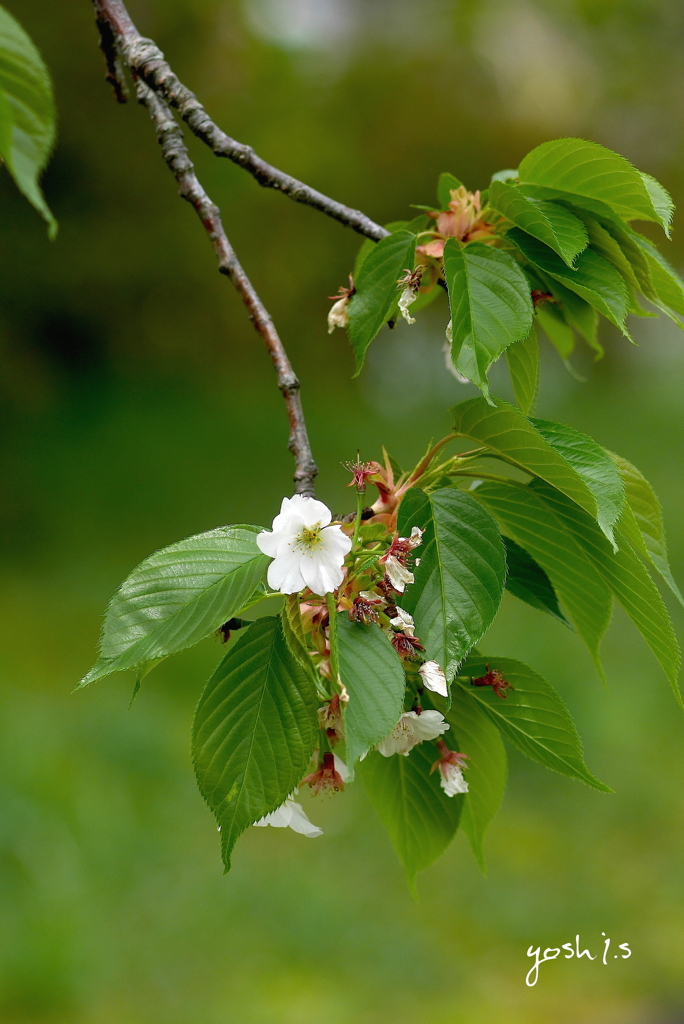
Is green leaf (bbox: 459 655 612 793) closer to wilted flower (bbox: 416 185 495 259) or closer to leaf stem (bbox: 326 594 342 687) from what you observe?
leaf stem (bbox: 326 594 342 687)

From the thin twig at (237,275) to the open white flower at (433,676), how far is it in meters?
0.13

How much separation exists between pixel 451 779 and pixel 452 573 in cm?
14

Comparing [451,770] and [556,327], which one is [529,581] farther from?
[556,327]

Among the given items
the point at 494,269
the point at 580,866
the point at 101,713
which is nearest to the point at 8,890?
the point at 101,713

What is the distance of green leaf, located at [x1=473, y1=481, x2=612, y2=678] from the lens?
1.71 ft

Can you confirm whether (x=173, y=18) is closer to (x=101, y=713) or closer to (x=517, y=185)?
(x=101, y=713)

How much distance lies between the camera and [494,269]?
0.54 metres

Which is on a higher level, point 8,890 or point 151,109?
point 151,109

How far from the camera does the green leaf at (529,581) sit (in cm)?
56

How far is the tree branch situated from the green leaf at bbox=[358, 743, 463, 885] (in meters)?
0.38

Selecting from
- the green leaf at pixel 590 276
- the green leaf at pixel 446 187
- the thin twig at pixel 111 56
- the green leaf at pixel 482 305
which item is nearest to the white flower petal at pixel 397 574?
the green leaf at pixel 482 305

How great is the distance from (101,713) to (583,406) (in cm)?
264

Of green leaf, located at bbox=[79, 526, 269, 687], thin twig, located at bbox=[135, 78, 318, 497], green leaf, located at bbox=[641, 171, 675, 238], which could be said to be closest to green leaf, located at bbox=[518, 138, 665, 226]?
green leaf, located at bbox=[641, 171, 675, 238]

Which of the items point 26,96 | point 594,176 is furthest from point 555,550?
point 26,96
